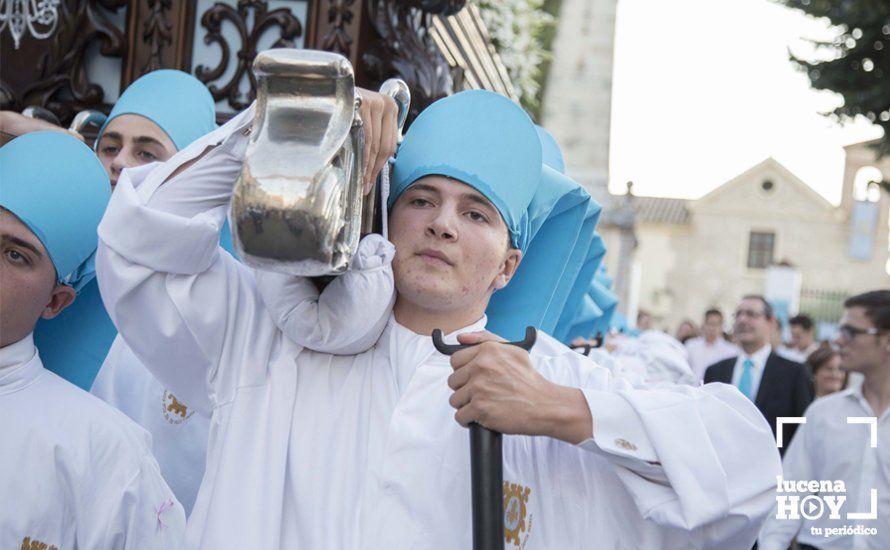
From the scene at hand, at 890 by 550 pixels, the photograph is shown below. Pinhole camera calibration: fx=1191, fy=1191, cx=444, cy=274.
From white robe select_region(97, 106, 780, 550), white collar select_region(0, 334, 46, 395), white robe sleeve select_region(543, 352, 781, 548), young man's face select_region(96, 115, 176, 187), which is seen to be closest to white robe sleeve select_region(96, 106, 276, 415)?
white robe select_region(97, 106, 780, 550)

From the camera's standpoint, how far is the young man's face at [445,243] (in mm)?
2734

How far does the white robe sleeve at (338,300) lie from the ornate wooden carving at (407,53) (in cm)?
176

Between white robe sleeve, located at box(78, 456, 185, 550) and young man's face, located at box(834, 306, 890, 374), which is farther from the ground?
white robe sleeve, located at box(78, 456, 185, 550)

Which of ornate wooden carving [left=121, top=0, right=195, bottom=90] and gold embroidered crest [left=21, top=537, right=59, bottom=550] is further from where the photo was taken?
ornate wooden carving [left=121, top=0, right=195, bottom=90]

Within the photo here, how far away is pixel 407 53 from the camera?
4.32m

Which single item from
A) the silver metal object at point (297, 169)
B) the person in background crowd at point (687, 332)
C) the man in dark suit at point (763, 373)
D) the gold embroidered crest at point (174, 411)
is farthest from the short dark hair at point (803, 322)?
the silver metal object at point (297, 169)

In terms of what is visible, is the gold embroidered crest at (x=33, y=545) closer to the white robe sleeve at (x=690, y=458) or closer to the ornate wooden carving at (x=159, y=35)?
the white robe sleeve at (x=690, y=458)

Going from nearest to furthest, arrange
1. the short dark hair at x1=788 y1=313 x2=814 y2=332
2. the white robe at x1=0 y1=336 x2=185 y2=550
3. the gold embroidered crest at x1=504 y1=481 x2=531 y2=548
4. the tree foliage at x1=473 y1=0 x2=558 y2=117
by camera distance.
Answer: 1. the gold embroidered crest at x1=504 y1=481 x2=531 y2=548
2. the white robe at x1=0 y1=336 x2=185 y2=550
3. the tree foliage at x1=473 y1=0 x2=558 y2=117
4. the short dark hair at x1=788 y1=313 x2=814 y2=332

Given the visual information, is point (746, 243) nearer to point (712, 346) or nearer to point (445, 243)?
point (712, 346)

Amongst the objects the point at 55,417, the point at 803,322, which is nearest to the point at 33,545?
the point at 55,417

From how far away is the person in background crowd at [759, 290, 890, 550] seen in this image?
6.02m

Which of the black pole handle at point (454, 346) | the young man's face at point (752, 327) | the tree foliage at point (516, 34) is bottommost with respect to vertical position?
the young man's face at point (752, 327)

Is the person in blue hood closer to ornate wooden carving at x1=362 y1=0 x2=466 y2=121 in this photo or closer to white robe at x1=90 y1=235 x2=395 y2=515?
ornate wooden carving at x1=362 y1=0 x2=466 y2=121

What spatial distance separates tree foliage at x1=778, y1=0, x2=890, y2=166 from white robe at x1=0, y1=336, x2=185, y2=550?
2083cm
